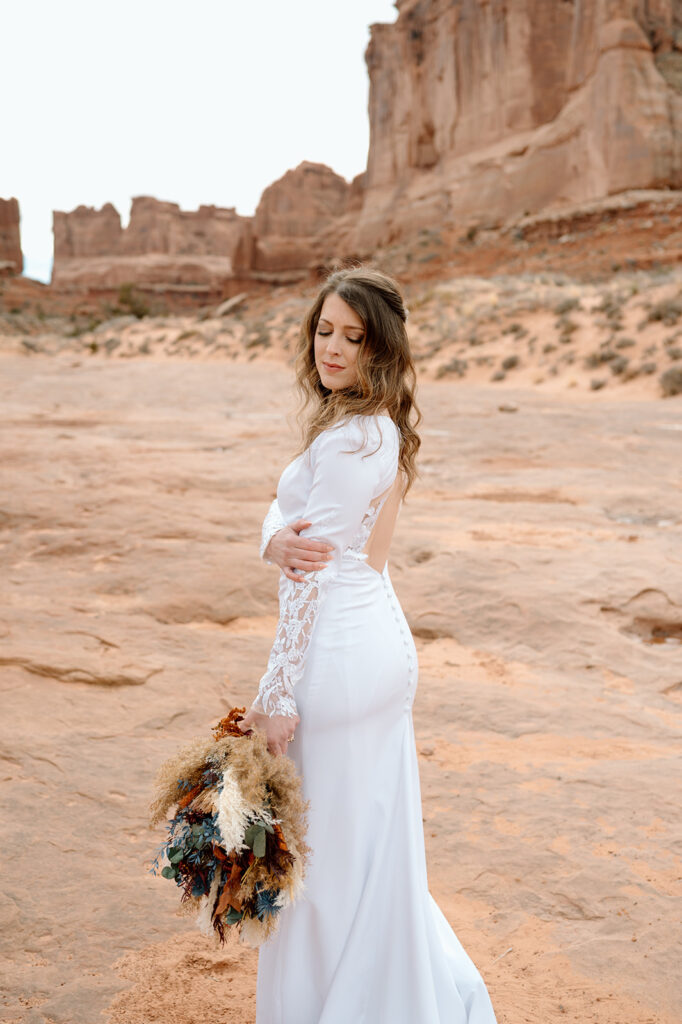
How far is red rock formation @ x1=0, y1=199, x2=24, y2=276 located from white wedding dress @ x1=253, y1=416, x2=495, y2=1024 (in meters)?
81.9

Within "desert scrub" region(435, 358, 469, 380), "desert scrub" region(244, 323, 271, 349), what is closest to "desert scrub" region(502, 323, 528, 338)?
"desert scrub" region(435, 358, 469, 380)

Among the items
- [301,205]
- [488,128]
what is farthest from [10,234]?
[488,128]

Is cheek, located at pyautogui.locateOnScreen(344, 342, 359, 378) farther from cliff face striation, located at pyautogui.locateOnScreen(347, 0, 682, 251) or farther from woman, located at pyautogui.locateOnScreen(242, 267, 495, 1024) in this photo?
cliff face striation, located at pyautogui.locateOnScreen(347, 0, 682, 251)

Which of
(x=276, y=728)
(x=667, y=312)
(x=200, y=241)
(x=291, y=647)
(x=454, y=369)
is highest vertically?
(x=200, y=241)

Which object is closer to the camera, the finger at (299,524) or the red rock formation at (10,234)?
the finger at (299,524)

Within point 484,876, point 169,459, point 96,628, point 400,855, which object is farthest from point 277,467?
point 400,855

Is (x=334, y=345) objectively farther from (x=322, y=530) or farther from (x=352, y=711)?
(x=352, y=711)

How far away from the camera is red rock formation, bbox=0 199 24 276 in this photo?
75.9 meters

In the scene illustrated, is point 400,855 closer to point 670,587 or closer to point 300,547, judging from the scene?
point 300,547

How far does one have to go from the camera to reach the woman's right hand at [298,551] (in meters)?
1.79

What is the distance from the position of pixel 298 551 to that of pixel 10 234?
85.2 meters

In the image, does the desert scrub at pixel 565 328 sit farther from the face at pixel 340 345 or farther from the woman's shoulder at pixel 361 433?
the woman's shoulder at pixel 361 433

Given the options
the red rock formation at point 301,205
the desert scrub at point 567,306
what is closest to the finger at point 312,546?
the desert scrub at point 567,306

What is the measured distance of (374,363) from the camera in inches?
78.4
